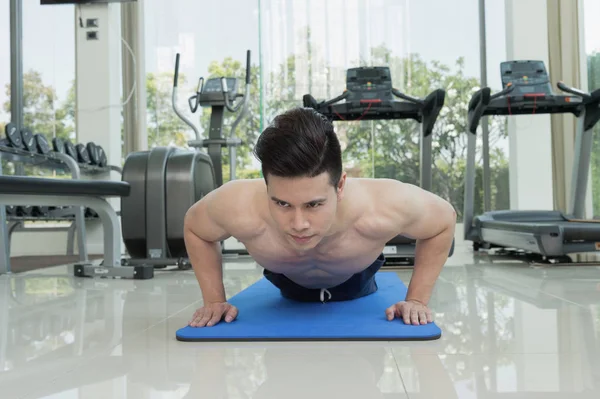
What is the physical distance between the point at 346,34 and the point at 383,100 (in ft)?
7.65

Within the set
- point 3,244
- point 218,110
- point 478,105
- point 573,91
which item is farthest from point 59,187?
point 573,91

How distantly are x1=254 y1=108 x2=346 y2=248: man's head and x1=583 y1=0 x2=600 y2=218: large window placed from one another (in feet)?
15.5

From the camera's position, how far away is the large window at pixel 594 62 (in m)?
5.46

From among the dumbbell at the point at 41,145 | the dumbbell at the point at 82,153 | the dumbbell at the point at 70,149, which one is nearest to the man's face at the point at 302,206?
the dumbbell at the point at 41,145

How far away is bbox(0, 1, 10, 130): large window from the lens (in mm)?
5977

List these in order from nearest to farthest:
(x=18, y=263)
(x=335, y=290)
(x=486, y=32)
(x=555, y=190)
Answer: (x=335, y=290), (x=18, y=263), (x=555, y=190), (x=486, y=32)

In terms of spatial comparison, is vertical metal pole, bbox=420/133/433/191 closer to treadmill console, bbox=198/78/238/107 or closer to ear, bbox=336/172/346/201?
treadmill console, bbox=198/78/238/107

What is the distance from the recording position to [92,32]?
611 cm

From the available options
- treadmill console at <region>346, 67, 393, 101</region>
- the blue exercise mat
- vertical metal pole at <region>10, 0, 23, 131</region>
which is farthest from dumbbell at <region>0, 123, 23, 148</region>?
the blue exercise mat

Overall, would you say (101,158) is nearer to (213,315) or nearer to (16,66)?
(16,66)

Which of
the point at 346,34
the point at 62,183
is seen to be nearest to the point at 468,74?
the point at 346,34

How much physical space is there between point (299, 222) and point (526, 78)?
374 cm

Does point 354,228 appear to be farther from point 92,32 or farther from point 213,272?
point 92,32

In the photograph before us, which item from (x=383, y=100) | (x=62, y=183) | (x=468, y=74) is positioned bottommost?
(x=62, y=183)
